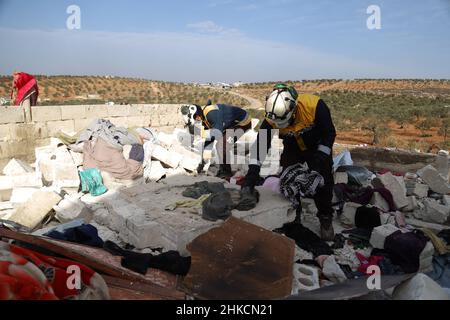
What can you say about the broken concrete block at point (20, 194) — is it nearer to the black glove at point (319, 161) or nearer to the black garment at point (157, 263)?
the black garment at point (157, 263)

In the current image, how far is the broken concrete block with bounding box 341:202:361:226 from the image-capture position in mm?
4391

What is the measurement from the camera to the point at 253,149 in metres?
4.17

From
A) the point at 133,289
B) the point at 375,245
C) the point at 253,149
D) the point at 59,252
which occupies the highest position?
the point at 253,149

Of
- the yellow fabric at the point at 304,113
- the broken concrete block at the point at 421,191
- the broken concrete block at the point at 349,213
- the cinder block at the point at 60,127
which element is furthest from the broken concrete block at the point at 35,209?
the broken concrete block at the point at 421,191

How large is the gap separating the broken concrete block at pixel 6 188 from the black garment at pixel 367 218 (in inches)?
199

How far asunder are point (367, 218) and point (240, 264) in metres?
2.18

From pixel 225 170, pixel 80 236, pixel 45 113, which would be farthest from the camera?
pixel 45 113

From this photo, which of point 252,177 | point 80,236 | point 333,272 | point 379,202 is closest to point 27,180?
point 80,236

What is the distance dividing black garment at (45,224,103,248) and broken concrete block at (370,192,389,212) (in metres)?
3.51

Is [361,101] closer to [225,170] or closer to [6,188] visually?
[225,170]

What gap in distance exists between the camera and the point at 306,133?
3902mm
